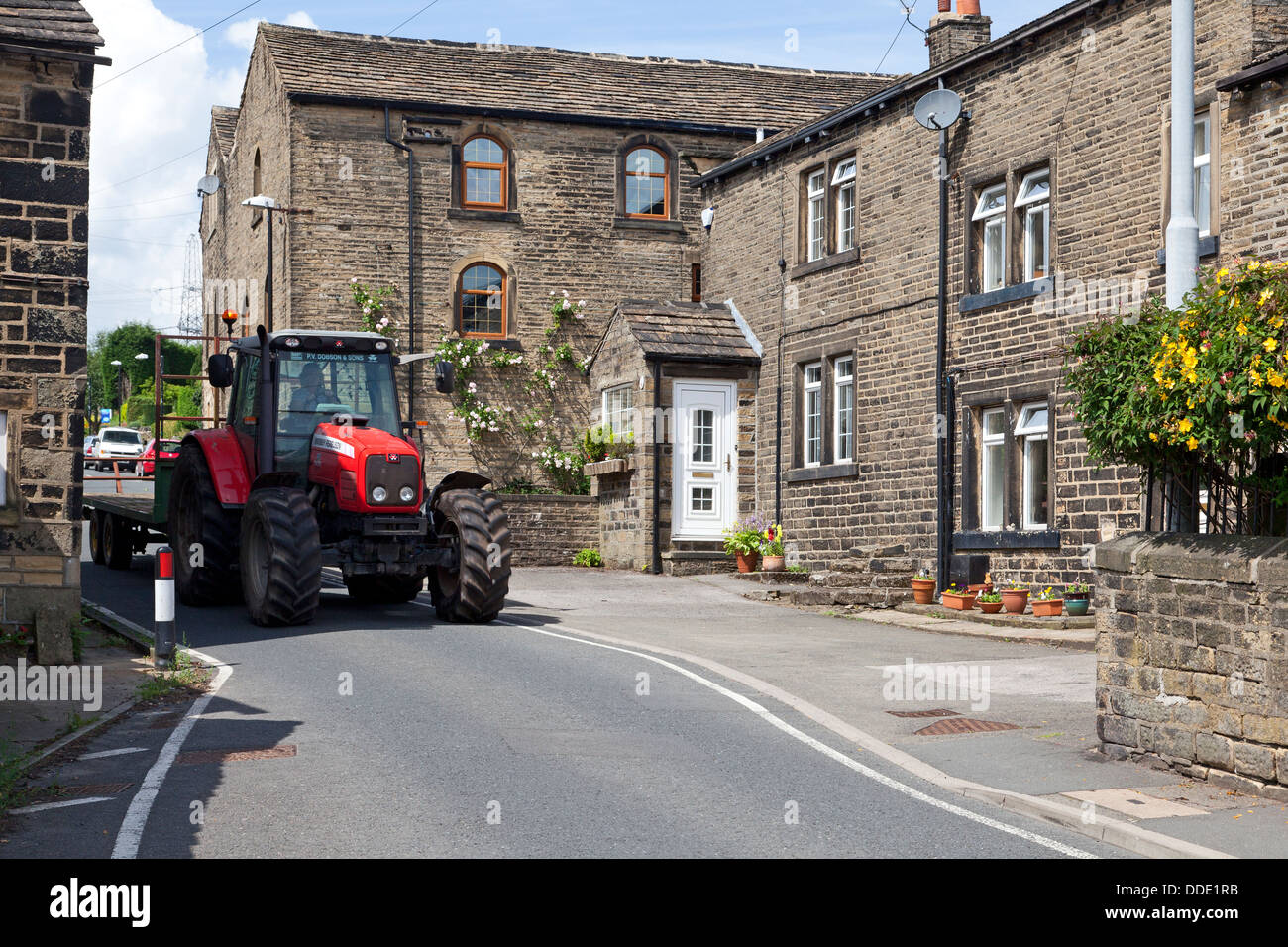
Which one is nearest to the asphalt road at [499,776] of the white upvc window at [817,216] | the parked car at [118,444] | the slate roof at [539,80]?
the white upvc window at [817,216]

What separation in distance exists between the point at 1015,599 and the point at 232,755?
11.2m

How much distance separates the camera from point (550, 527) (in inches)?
1039

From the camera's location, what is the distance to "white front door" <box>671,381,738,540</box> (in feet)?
81.7

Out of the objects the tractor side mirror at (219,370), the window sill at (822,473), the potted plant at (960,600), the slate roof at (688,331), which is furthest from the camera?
the slate roof at (688,331)

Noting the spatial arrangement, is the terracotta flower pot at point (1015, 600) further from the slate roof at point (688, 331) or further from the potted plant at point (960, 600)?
the slate roof at point (688, 331)

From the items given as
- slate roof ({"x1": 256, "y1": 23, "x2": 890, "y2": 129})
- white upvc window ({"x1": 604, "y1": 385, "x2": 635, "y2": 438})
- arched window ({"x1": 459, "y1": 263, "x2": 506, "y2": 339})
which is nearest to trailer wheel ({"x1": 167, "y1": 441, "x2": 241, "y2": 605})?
white upvc window ({"x1": 604, "y1": 385, "x2": 635, "y2": 438})

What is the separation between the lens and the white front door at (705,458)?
24.9m

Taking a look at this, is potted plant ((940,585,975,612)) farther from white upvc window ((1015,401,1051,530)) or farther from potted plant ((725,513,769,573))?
potted plant ((725,513,769,573))

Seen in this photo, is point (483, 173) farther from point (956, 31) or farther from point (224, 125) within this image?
point (224, 125)

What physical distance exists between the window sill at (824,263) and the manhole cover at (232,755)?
593 inches

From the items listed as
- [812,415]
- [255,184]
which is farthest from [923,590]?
[255,184]

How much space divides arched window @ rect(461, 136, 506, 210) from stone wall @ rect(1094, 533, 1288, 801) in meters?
21.7
